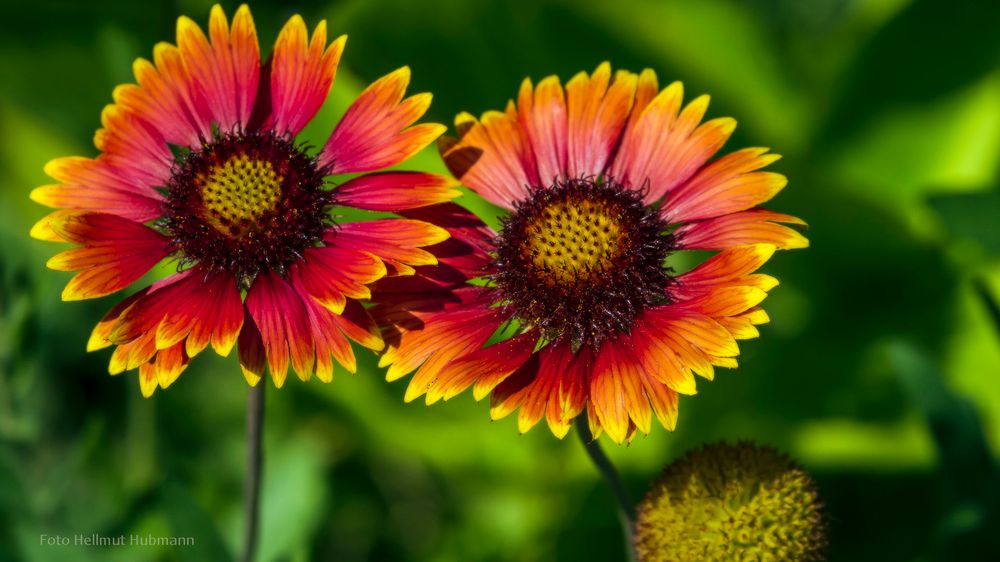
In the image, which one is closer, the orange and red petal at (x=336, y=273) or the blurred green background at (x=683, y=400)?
the orange and red petal at (x=336, y=273)

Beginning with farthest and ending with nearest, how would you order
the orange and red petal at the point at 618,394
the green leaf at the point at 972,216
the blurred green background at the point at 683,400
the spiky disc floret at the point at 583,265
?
1. the blurred green background at the point at 683,400
2. the green leaf at the point at 972,216
3. the spiky disc floret at the point at 583,265
4. the orange and red petal at the point at 618,394

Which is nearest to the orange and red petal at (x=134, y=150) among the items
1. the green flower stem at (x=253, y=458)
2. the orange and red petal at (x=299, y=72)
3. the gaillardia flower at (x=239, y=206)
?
the gaillardia flower at (x=239, y=206)

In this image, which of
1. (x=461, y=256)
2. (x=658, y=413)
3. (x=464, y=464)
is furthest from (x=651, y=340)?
(x=464, y=464)

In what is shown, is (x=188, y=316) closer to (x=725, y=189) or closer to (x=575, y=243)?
(x=575, y=243)

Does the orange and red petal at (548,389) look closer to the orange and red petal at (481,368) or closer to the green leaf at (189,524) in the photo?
the orange and red petal at (481,368)

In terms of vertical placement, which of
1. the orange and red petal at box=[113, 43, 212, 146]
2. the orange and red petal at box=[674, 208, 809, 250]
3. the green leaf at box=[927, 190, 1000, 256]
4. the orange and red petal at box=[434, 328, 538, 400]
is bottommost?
the orange and red petal at box=[434, 328, 538, 400]

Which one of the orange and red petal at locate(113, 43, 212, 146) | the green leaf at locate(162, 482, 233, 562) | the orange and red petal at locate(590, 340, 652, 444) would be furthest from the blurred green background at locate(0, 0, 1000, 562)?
the orange and red petal at locate(590, 340, 652, 444)

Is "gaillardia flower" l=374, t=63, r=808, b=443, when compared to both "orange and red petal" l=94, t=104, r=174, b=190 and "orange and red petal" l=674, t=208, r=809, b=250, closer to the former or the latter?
"orange and red petal" l=674, t=208, r=809, b=250
